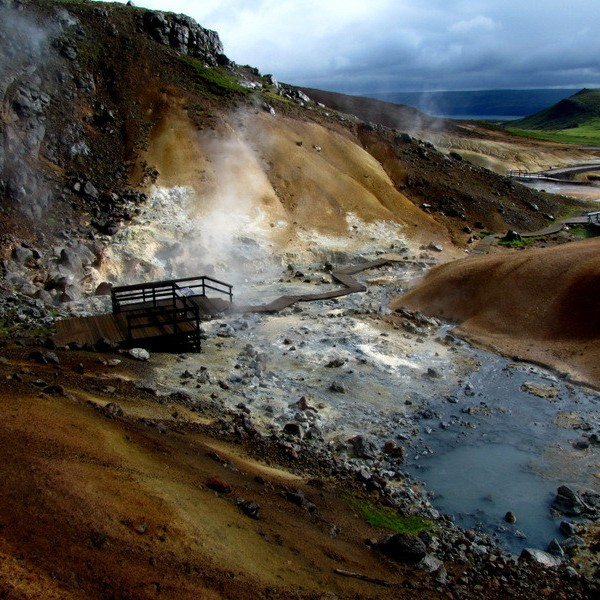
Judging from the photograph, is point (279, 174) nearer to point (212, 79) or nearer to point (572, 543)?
point (212, 79)

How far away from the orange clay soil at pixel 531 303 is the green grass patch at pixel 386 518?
994 centimetres

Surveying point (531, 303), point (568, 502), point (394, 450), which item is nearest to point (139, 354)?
point (394, 450)

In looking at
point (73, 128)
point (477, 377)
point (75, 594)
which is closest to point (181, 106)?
point (73, 128)

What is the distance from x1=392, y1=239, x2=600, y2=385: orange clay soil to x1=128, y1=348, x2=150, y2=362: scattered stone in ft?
41.1

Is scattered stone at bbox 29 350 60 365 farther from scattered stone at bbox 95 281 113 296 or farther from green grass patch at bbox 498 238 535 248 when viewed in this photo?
green grass patch at bbox 498 238 535 248

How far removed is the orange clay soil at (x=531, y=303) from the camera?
21.7m

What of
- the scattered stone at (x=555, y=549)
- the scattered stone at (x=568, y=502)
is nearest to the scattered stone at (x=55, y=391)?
the scattered stone at (x=555, y=549)

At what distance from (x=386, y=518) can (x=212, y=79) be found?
119 feet

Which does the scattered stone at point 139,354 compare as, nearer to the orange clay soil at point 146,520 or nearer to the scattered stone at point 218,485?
the orange clay soil at point 146,520

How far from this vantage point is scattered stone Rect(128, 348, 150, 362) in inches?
758

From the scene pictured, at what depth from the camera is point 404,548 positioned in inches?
445

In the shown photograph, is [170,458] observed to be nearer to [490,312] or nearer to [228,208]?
[490,312]

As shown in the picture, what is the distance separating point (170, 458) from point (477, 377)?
12.4 meters

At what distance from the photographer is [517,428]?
57.7 feet
